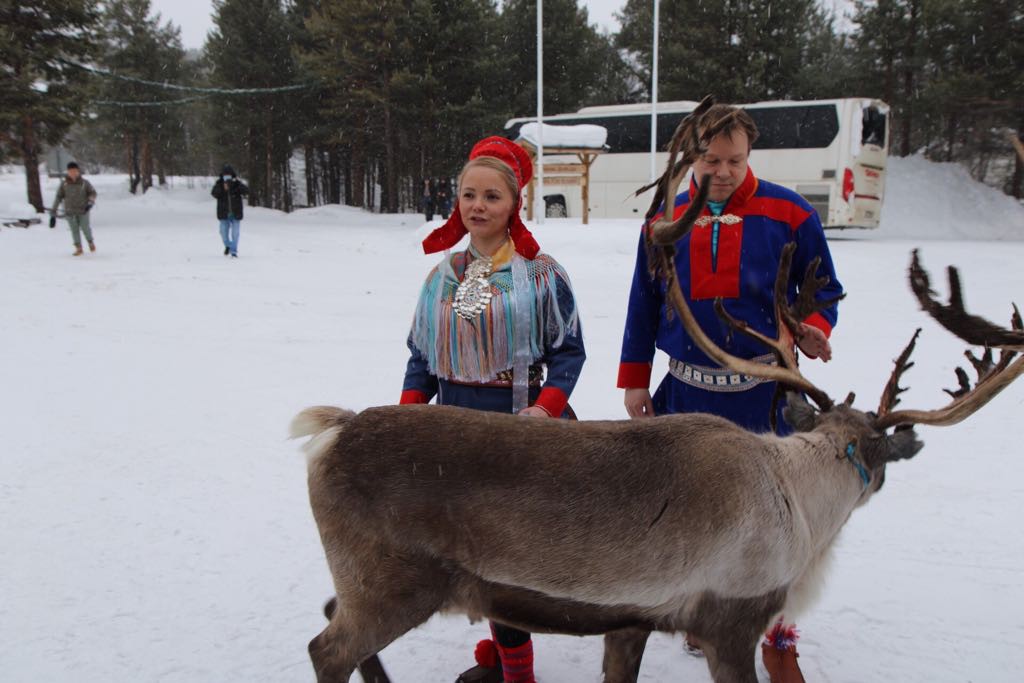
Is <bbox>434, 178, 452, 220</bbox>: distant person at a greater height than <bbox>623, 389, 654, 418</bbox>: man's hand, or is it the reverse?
<bbox>434, 178, 452, 220</bbox>: distant person

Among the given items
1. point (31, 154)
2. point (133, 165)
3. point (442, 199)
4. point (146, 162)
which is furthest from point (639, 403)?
point (133, 165)

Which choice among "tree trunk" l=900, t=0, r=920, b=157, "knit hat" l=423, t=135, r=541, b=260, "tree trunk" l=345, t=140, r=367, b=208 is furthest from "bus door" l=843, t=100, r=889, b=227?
"tree trunk" l=345, t=140, r=367, b=208

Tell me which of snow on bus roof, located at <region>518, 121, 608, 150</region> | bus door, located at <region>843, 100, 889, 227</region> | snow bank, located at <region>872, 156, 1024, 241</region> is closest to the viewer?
snow on bus roof, located at <region>518, 121, 608, 150</region>

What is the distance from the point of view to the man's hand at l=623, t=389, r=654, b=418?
316cm

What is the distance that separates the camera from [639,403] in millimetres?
3166

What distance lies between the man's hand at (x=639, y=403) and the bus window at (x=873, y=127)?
21.0 metres

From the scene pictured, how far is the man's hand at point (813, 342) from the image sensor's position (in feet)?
8.93

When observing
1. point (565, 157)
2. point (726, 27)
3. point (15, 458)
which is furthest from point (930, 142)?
point (15, 458)

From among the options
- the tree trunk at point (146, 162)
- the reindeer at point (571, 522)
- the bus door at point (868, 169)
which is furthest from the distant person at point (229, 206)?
the tree trunk at point (146, 162)

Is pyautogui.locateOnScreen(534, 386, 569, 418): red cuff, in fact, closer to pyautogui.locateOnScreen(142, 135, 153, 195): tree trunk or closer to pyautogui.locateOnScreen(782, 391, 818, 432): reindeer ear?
pyautogui.locateOnScreen(782, 391, 818, 432): reindeer ear

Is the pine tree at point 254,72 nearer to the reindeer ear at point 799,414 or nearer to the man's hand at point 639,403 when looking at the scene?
the man's hand at point 639,403

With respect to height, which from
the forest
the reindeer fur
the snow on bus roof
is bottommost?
the reindeer fur

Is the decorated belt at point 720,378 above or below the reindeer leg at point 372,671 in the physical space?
above

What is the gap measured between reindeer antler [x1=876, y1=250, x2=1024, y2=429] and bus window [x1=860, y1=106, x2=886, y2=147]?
21.0 metres
